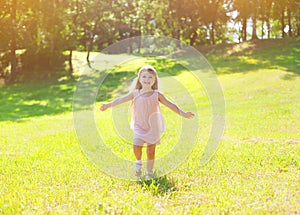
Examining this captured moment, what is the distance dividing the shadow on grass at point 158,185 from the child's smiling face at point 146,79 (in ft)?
5.12

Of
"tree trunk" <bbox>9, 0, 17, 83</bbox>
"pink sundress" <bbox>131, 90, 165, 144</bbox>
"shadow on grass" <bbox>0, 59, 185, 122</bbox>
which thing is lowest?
"shadow on grass" <bbox>0, 59, 185, 122</bbox>

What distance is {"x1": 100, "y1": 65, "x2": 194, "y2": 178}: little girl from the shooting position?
6.27 meters

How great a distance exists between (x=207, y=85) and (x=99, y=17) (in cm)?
1929

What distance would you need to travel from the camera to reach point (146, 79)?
6281 millimetres

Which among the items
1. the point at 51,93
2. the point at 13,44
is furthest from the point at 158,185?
the point at 13,44

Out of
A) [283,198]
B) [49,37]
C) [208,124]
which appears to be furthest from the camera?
[49,37]

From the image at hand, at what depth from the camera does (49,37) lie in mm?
34906

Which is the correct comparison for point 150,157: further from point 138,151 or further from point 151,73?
point 151,73

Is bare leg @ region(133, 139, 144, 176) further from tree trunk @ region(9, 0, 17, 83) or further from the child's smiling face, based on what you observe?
tree trunk @ region(9, 0, 17, 83)

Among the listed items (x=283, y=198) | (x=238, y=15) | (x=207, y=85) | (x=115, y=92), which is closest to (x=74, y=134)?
(x=283, y=198)

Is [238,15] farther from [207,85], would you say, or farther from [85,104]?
[85,104]

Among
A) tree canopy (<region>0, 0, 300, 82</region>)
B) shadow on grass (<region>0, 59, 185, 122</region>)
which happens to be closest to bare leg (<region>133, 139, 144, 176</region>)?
shadow on grass (<region>0, 59, 185, 122</region>)

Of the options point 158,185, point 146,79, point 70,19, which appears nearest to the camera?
point 158,185

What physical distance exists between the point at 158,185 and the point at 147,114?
125 centimetres
